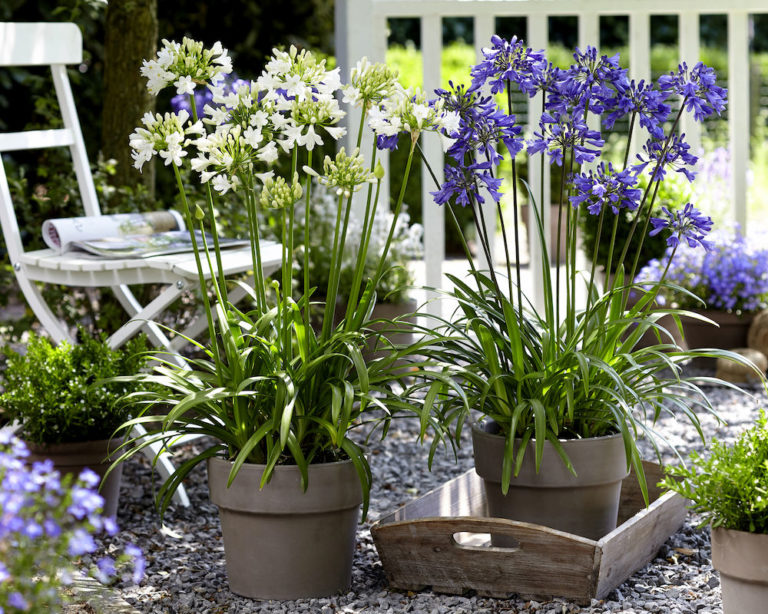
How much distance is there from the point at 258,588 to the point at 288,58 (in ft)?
3.15

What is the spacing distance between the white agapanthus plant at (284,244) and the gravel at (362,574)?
215mm

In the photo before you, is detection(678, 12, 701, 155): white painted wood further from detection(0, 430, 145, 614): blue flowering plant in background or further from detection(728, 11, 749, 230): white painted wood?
detection(0, 430, 145, 614): blue flowering plant in background

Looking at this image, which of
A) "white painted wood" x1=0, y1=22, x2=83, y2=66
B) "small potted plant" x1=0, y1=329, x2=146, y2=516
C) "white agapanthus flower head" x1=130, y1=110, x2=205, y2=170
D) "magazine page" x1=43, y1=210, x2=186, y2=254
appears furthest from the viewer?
"white painted wood" x1=0, y1=22, x2=83, y2=66

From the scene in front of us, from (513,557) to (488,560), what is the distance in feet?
0.16

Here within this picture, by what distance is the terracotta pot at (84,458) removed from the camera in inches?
94.7

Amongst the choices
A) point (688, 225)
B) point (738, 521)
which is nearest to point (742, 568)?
point (738, 521)

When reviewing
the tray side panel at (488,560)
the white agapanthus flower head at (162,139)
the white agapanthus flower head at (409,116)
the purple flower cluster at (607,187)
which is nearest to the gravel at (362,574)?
the tray side panel at (488,560)

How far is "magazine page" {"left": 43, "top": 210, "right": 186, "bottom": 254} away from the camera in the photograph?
8.98 ft

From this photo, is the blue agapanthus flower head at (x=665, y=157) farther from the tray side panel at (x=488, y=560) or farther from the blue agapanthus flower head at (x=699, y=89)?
the tray side panel at (x=488, y=560)

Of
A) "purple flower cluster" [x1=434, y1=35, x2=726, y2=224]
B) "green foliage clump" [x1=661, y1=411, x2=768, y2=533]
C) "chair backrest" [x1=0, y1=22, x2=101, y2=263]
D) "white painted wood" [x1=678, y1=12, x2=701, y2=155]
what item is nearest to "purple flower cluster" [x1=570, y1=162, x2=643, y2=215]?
"purple flower cluster" [x1=434, y1=35, x2=726, y2=224]

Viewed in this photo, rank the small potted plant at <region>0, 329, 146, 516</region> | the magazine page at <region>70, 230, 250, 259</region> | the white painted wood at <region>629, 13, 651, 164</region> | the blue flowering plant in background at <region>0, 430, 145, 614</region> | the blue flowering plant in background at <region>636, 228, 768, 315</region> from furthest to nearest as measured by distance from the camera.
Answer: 1. the white painted wood at <region>629, 13, 651, 164</region>
2. the blue flowering plant in background at <region>636, 228, 768, 315</region>
3. the magazine page at <region>70, 230, 250, 259</region>
4. the small potted plant at <region>0, 329, 146, 516</region>
5. the blue flowering plant in background at <region>0, 430, 145, 614</region>

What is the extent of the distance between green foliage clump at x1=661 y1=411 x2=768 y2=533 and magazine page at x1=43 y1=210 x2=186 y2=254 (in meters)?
1.66

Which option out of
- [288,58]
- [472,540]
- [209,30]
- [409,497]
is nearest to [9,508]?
[288,58]

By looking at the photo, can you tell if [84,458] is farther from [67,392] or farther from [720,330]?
[720,330]
